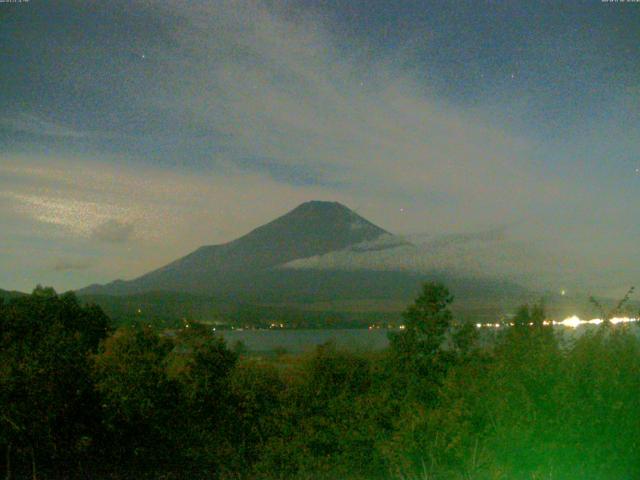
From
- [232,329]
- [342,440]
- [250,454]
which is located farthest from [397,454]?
[232,329]

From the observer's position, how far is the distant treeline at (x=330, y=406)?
25.7 feet

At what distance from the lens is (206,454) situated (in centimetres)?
1573

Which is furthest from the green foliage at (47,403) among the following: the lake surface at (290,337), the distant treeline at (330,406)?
the lake surface at (290,337)

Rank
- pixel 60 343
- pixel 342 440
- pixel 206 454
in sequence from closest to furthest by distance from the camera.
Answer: pixel 60 343
pixel 342 440
pixel 206 454

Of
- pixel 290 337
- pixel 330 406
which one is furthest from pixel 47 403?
pixel 290 337

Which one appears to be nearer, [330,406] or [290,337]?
[330,406]

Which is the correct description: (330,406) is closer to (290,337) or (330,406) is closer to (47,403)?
(47,403)

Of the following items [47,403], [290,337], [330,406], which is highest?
[47,403]

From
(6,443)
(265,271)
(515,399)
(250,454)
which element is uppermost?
(265,271)

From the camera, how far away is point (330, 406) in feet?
52.5

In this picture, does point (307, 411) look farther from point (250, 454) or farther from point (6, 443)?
point (6, 443)

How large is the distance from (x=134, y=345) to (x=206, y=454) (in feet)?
10.2

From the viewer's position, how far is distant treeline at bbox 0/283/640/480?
783 centimetres

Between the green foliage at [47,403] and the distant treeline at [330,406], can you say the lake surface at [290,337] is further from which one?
the green foliage at [47,403]
